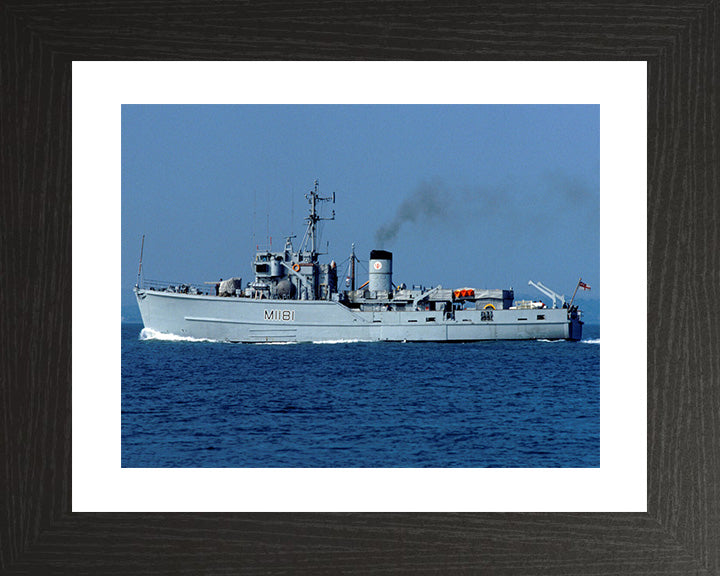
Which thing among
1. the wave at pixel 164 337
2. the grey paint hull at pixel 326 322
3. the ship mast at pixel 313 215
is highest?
the ship mast at pixel 313 215

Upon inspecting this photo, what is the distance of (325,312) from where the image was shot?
1806 centimetres

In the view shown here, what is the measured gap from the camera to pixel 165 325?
18.6 m

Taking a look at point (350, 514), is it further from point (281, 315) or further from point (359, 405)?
point (281, 315)

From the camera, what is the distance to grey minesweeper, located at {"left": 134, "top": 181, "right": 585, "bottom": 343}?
1778 cm

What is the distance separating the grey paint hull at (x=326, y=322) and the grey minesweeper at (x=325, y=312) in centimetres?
2

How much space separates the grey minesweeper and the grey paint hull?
0.02 meters

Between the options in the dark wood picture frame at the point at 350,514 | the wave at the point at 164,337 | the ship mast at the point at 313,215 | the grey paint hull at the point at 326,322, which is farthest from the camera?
the ship mast at the point at 313,215

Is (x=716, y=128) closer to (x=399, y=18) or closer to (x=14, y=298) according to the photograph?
(x=399, y=18)

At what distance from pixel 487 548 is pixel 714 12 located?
2.21m

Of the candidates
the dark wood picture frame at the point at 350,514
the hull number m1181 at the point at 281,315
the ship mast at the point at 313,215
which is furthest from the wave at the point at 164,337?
the dark wood picture frame at the point at 350,514

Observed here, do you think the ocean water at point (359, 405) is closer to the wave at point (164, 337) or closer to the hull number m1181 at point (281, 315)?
the wave at point (164, 337)

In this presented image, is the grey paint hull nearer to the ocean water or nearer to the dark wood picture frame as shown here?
the ocean water

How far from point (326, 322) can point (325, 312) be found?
216mm

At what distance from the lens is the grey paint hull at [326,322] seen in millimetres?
17734
